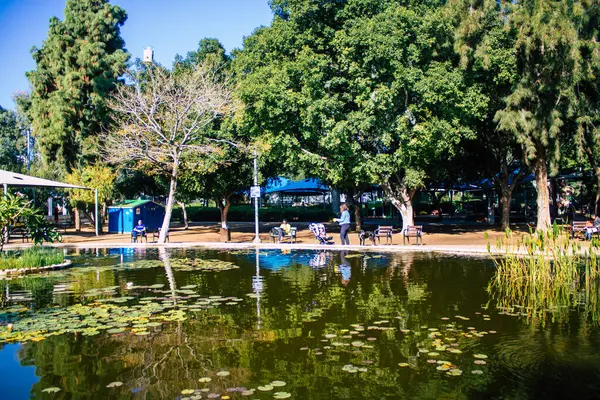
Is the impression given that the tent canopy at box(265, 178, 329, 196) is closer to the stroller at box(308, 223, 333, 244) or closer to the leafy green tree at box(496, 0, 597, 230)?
the stroller at box(308, 223, 333, 244)

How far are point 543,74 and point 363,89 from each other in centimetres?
823

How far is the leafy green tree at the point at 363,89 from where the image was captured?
77.4ft

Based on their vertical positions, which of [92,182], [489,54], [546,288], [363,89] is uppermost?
[489,54]

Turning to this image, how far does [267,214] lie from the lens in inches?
1793

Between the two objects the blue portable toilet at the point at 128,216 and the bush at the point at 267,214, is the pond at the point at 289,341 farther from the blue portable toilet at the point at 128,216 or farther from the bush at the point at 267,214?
the bush at the point at 267,214

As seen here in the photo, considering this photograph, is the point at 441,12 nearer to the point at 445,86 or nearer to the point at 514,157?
the point at 445,86

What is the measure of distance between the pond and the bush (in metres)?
29.6

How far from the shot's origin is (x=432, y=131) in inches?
927

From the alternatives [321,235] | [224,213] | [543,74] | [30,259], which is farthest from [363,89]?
[30,259]

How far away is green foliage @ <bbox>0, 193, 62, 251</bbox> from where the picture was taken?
15.8 m

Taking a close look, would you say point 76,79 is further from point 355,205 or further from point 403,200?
point 403,200

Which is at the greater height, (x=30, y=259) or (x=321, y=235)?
(x=321, y=235)

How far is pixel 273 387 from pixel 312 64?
68.0 ft

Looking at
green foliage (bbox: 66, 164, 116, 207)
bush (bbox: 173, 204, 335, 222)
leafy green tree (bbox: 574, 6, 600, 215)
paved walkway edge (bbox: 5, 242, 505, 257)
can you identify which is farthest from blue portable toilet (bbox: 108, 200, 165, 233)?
leafy green tree (bbox: 574, 6, 600, 215)
